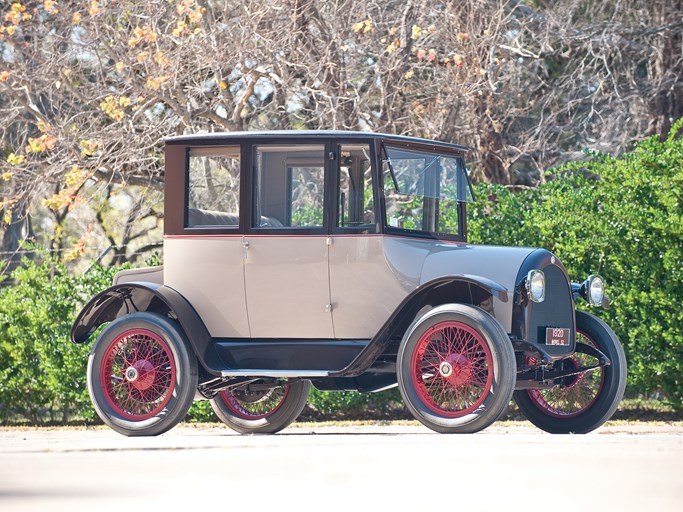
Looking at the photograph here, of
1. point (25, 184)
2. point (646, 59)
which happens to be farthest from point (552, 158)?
point (25, 184)

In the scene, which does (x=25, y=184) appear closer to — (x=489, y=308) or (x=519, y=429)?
(x=519, y=429)

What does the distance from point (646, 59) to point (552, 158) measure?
1867 millimetres

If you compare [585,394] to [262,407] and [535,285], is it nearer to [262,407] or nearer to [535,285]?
[535,285]

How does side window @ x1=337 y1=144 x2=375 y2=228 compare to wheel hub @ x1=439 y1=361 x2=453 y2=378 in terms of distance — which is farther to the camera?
side window @ x1=337 y1=144 x2=375 y2=228

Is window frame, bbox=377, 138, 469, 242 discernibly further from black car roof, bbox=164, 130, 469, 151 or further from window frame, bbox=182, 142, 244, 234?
window frame, bbox=182, 142, 244, 234

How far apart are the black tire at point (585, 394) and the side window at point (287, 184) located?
6.77 feet

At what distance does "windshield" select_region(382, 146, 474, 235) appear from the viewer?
7.66m

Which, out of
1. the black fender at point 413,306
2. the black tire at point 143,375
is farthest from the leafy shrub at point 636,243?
the black tire at point 143,375

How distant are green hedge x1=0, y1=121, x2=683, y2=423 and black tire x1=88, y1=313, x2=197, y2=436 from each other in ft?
12.5

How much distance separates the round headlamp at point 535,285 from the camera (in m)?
7.10

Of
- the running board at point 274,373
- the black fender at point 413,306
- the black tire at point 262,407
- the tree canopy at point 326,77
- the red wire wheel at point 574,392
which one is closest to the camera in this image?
the black fender at point 413,306

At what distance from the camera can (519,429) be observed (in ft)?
31.8

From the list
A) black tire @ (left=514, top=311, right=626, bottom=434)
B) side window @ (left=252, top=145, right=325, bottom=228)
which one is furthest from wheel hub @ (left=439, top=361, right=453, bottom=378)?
side window @ (left=252, top=145, right=325, bottom=228)

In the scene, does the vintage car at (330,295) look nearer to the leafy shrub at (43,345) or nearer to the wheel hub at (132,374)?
the wheel hub at (132,374)
